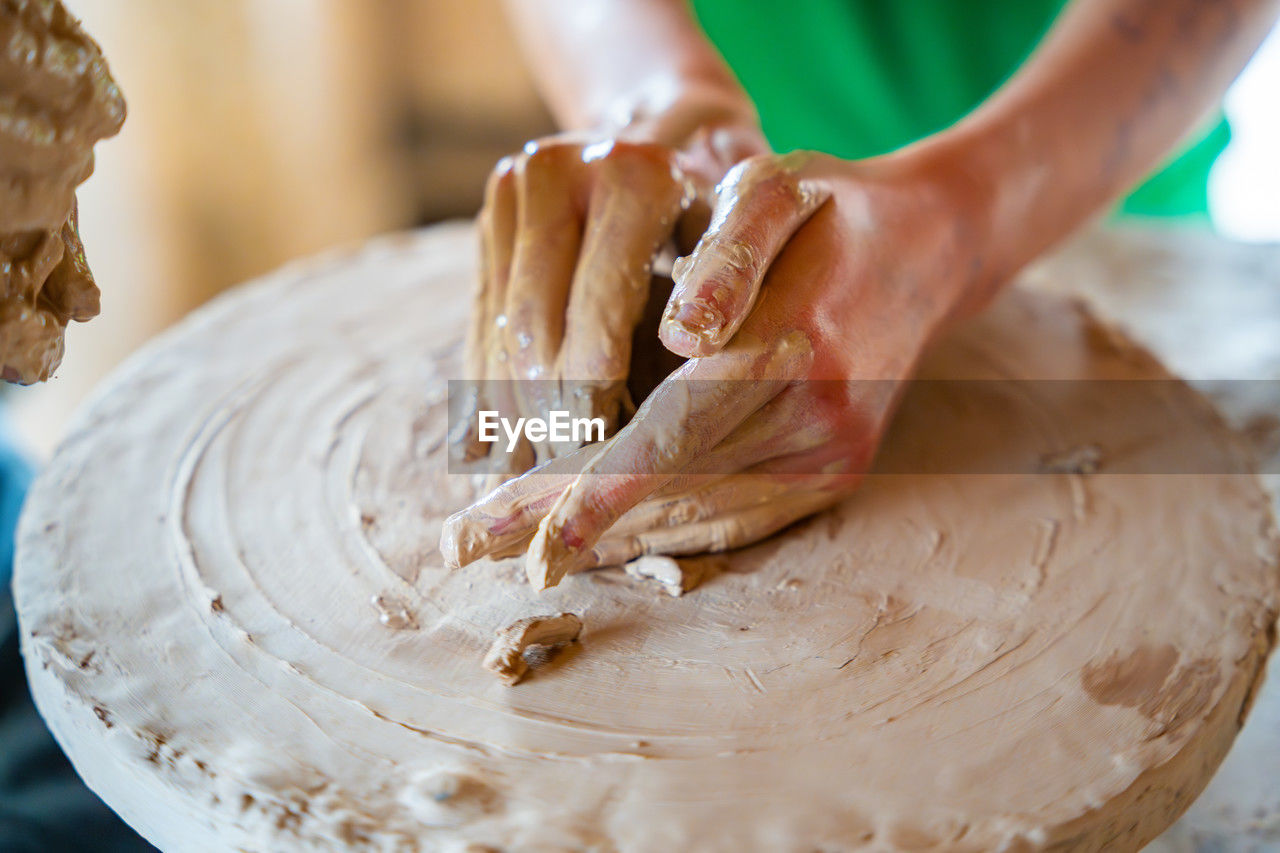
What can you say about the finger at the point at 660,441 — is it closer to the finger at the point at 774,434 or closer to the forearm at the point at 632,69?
the finger at the point at 774,434

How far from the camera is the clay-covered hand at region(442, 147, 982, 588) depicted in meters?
0.85

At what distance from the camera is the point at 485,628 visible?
89cm

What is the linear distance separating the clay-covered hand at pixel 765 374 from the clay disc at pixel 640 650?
6 centimetres

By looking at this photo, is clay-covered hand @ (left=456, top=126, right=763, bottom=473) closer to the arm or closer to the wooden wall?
the arm

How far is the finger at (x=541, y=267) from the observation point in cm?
101

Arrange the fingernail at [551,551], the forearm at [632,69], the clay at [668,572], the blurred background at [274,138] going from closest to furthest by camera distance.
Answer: the fingernail at [551,551], the clay at [668,572], the forearm at [632,69], the blurred background at [274,138]

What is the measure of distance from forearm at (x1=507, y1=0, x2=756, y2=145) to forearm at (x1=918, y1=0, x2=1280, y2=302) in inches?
13.6

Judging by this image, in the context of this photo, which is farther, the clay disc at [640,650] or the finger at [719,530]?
the finger at [719,530]

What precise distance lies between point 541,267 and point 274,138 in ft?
7.65

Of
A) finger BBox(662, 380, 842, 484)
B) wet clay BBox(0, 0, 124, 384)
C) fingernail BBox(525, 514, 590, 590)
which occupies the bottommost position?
finger BBox(662, 380, 842, 484)

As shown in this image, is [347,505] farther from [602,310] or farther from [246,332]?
[246,332]

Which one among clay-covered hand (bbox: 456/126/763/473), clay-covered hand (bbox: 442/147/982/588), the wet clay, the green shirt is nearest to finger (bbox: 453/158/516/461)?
clay-covered hand (bbox: 456/126/763/473)

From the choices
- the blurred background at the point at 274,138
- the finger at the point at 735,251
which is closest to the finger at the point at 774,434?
the finger at the point at 735,251

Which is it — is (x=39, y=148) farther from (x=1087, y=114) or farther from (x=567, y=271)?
(x=1087, y=114)
